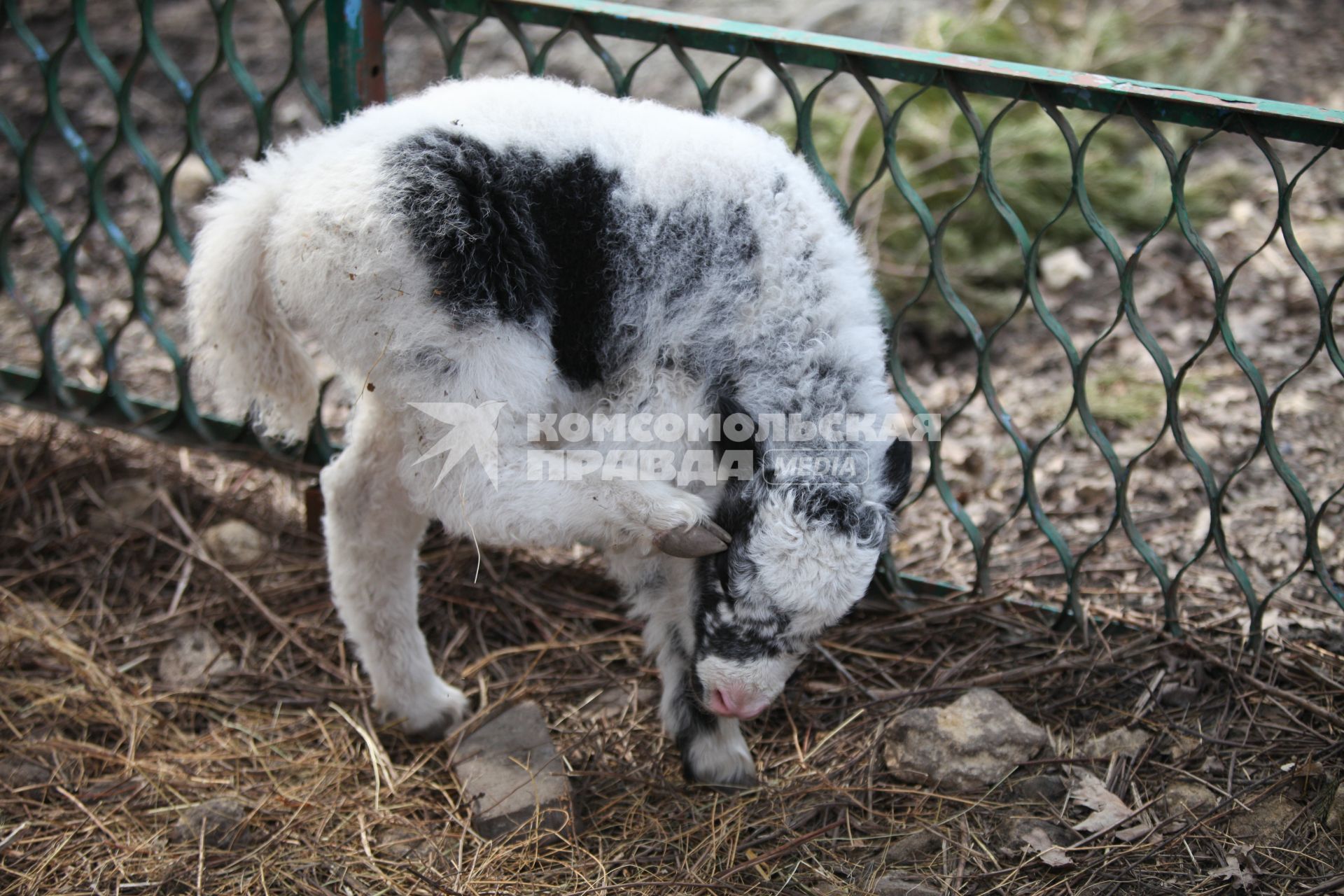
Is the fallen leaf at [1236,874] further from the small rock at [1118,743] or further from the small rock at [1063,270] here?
the small rock at [1063,270]

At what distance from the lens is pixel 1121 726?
3115 millimetres

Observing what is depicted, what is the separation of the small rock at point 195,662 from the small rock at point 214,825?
634 millimetres

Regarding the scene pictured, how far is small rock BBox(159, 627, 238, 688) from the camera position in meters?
3.41

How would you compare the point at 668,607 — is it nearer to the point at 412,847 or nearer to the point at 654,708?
the point at 654,708

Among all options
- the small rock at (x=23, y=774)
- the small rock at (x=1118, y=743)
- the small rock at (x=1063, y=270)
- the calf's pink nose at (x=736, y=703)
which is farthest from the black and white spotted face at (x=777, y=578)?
the small rock at (x=1063, y=270)

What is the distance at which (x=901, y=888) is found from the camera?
2621mm

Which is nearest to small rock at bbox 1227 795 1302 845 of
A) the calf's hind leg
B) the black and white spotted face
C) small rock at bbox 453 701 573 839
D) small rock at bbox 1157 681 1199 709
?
small rock at bbox 1157 681 1199 709

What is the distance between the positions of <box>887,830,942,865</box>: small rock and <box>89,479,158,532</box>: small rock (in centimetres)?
280

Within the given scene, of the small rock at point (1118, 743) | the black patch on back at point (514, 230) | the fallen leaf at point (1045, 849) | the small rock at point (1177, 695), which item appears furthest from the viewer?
the small rock at point (1177, 695)

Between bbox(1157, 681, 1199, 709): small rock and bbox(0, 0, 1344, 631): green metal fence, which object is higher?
bbox(0, 0, 1344, 631): green metal fence

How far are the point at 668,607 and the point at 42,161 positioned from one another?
4.76 m

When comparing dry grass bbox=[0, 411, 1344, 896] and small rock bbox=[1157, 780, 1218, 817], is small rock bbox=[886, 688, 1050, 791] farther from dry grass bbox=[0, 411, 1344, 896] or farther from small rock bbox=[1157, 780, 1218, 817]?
small rock bbox=[1157, 780, 1218, 817]

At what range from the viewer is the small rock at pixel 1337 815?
2697mm

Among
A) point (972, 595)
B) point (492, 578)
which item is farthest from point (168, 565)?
point (972, 595)
